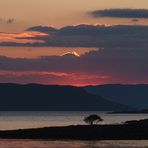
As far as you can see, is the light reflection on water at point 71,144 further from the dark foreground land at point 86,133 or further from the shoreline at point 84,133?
the dark foreground land at point 86,133

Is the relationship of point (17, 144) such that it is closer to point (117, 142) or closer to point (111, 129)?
point (117, 142)

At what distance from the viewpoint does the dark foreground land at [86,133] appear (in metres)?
116

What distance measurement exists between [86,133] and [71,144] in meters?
16.9

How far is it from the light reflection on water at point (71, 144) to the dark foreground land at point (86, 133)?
254 inches

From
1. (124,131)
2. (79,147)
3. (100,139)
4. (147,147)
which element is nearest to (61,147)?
(79,147)

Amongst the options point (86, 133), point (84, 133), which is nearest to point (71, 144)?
point (84, 133)

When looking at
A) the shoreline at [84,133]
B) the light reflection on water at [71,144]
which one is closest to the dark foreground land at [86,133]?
the shoreline at [84,133]

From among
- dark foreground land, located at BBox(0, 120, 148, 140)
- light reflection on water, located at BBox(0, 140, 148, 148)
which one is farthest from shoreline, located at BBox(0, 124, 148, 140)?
light reflection on water, located at BBox(0, 140, 148, 148)

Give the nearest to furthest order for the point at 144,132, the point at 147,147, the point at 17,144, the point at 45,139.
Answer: the point at 147,147
the point at 17,144
the point at 45,139
the point at 144,132

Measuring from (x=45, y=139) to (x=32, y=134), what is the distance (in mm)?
5848

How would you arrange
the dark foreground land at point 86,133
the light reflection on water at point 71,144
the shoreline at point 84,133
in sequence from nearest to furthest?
the light reflection on water at point 71,144 → the shoreline at point 84,133 → the dark foreground land at point 86,133

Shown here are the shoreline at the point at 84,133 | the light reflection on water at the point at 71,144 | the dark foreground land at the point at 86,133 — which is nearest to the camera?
the light reflection on water at the point at 71,144

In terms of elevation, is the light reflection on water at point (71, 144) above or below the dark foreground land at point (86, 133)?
below

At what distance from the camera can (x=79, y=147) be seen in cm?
9838
